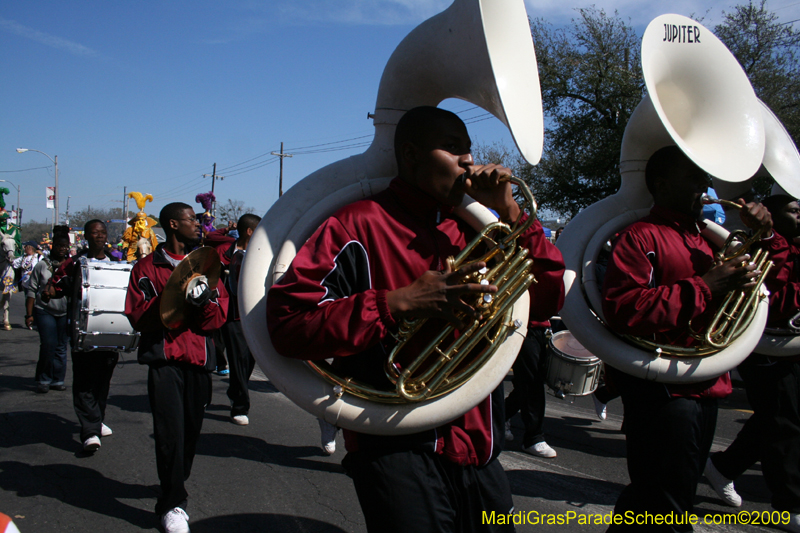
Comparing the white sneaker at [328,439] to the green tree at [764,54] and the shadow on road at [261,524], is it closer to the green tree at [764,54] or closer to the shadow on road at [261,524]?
the shadow on road at [261,524]

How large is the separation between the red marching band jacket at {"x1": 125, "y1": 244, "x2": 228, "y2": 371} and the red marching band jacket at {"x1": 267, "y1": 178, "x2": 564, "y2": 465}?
194cm

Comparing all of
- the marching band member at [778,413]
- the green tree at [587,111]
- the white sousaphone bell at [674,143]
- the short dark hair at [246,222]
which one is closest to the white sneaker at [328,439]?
the short dark hair at [246,222]

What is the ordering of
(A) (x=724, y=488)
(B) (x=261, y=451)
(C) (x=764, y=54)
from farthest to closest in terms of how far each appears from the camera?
(C) (x=764, y=54), (B) (x=261, y=451), (A) (x=724, y=488)

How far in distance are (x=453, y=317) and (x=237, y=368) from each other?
450 centimetres

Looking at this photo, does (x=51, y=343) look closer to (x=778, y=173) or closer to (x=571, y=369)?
(x=571, y=369)

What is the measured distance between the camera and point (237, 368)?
5820mm

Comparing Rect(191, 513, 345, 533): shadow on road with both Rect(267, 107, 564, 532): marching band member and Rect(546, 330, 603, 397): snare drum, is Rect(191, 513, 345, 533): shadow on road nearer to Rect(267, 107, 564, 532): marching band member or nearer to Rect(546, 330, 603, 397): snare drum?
Rect(267, 107, 564, 532): marching band member

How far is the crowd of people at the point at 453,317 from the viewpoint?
1.78 meters

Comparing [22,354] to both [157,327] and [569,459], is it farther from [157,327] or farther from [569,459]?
[569,459]

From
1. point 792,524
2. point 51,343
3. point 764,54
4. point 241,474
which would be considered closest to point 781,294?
point 792,524

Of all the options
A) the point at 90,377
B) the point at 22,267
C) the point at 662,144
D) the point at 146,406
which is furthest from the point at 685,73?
the point at 22,267

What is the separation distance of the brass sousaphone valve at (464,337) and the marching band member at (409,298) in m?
0.07

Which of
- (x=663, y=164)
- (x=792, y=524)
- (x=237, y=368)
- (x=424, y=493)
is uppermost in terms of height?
(x=663, y=164)

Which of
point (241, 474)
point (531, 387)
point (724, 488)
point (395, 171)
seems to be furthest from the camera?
point (531, 387)
